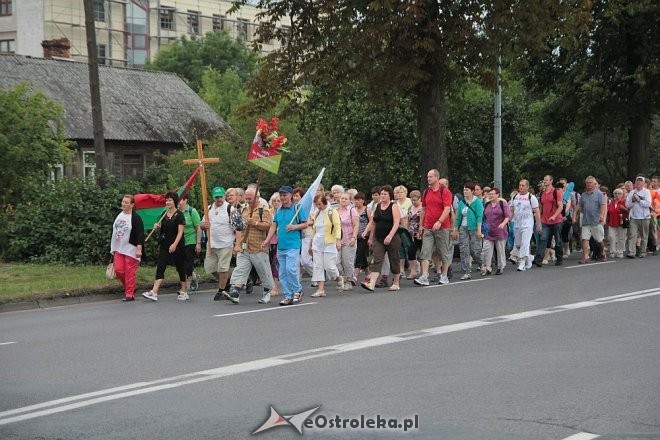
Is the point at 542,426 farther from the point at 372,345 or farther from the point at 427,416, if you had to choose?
the point at 372,345

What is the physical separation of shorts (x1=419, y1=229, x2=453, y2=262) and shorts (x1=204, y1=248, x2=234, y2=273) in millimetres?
3353

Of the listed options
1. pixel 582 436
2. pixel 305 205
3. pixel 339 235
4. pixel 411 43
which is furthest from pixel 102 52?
pixel 582 436

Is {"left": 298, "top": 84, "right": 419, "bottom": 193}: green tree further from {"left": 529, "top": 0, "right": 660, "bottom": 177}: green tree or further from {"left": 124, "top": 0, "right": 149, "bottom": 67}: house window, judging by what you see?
{"left": 124, "top": 0, "right": 149, "bottom": 67}: house window

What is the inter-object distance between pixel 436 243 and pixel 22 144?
11.3m

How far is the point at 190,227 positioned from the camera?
18016 mm

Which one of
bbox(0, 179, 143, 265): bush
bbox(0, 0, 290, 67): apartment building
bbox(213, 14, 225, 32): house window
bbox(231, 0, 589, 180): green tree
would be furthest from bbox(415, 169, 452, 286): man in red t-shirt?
bbox(213, 14, 225, 32): house window

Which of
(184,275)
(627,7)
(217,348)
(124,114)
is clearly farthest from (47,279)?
(124,114)

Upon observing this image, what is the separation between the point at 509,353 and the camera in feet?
Answer: 33.7

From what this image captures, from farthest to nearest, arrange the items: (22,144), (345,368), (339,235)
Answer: (22,144), (339,235), (345,368)

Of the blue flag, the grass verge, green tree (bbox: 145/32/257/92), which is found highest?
green tree (bbox: 145/32/257/92)

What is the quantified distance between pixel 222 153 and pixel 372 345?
24.1 m

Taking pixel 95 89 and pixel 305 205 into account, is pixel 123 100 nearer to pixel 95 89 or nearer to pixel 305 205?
pixel 95 89

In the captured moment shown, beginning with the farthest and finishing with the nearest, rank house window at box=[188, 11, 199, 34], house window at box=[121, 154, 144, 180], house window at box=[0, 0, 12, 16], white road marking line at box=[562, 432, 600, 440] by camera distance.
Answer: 1. house window at box=[188, 11, 199, 34]
2. house window at box=[0, 0, 12, 16]
3. house window at box=[121, 154, 144, 180]
4. white road marking line at box=[562, 432, 600, 440]

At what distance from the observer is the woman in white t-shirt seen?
Answer: 57.2 ft
